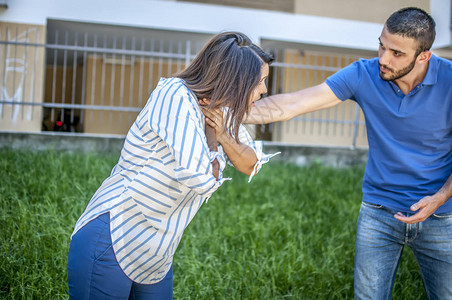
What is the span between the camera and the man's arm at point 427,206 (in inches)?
86.2

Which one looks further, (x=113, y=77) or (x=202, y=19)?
(x=113, y=77)

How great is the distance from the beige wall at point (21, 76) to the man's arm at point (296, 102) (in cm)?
643

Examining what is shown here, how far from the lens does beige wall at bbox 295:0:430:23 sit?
1016cm

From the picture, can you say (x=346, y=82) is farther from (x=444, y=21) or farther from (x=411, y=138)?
(x=444, y=21)

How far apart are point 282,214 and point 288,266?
1377mm

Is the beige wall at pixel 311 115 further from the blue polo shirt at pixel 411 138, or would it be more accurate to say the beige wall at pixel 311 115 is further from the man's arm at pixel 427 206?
the man's arm at pixel 427 206

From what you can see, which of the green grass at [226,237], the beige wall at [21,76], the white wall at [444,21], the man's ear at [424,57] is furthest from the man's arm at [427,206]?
the white wall at [444,21]

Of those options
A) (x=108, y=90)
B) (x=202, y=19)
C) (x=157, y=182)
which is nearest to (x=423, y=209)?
(x=157, y=182)

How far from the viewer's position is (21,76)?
8.55 metres

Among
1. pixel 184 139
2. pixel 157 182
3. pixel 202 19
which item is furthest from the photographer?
pixel 202 19

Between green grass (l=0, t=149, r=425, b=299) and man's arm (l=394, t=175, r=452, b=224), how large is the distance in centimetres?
151

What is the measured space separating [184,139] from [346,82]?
1.37 m

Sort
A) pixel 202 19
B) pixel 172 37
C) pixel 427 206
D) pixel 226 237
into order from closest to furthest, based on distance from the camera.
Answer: pixel 427 206 → pixel 226 237 → pixel 202 19 → pixel 172 37

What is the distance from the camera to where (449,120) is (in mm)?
2328
